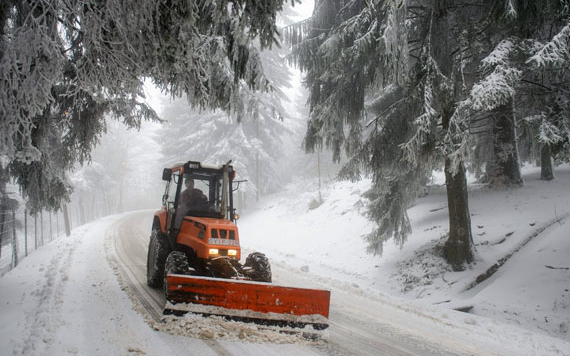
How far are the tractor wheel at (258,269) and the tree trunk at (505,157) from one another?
7982 mm

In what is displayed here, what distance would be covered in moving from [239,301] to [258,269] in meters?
1.10

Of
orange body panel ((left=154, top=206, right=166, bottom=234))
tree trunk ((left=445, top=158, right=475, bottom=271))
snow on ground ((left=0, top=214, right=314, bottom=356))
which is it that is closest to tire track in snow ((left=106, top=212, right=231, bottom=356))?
snow on ground ((left=0, top=214, right=314, bottom=356))

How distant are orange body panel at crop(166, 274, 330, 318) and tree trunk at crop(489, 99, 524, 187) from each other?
8294mm

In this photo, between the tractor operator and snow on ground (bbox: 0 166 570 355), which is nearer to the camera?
snow on ground (bbox: 0 166 570 355)

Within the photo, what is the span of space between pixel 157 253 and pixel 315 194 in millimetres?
16661

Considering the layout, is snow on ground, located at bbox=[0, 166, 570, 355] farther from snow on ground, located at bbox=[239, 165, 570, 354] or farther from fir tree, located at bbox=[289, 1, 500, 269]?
fir tree, located at bbox=[289, 1, 500, 269]

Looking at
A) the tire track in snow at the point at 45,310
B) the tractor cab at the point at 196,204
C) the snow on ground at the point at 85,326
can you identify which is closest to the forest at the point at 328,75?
the tractor cab at the point at 196,204

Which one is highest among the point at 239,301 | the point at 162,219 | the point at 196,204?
the point at 196,204

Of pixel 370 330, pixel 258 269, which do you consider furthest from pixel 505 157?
pixel 258 269

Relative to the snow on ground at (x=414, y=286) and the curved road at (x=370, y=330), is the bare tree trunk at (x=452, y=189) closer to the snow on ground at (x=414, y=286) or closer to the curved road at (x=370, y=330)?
the snow on ground at (x=414, y=286)

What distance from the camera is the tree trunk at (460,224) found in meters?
7.59

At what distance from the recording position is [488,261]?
743cm

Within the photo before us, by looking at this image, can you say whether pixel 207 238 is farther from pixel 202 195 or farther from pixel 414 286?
pixel 414 286

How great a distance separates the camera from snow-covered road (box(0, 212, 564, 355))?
12.6ft
